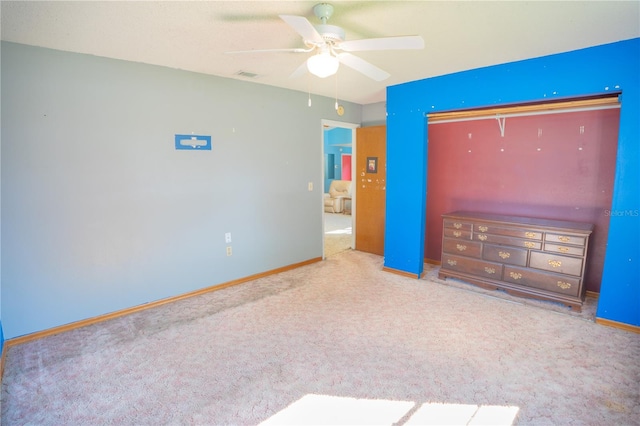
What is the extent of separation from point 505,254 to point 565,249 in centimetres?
53

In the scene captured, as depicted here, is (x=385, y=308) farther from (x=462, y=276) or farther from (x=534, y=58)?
(x=534, y=58)

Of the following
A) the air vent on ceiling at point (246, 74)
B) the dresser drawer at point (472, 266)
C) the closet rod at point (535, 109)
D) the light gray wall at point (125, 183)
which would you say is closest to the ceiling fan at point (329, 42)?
the air vent on ceiling at point (246, 74)

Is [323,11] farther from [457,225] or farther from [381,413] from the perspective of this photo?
[457,225]

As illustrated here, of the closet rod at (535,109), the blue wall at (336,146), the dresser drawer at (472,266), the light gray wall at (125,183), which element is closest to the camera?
the light gray wall at (125,183)

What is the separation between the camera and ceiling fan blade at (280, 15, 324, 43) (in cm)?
166

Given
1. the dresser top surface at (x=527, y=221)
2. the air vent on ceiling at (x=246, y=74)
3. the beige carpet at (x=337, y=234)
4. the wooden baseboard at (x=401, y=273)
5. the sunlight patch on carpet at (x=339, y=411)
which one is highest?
the air vent on ceiling at (x=246, y=74)

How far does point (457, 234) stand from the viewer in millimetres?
3900

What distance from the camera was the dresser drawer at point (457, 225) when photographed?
381 cm

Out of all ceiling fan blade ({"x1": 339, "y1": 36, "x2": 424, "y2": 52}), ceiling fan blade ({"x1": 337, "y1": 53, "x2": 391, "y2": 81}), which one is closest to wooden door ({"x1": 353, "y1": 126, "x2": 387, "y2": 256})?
ceiling fan blade ({"x1": 337, "y1": 53, "x2": 391, "y2": 81})

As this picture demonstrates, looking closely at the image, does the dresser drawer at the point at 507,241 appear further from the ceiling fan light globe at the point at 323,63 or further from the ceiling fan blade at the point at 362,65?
the ceiling fan light globe at the point at 323,63

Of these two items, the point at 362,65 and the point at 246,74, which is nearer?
the point at 362,65

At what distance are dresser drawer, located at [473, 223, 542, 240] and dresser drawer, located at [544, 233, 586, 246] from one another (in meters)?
0.08

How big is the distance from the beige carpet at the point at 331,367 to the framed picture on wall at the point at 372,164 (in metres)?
2.29

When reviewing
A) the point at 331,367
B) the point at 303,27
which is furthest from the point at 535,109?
the point at 331,367
